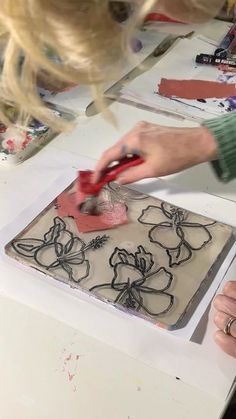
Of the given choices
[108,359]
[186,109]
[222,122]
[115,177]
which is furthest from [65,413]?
A: [186,109]

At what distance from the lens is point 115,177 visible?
0.82 metres

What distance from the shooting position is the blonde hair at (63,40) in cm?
50

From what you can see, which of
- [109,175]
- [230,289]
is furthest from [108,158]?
[230,289]

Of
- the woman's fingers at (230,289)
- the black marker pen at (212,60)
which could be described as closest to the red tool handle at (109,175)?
the woman's fingers at (230,289)

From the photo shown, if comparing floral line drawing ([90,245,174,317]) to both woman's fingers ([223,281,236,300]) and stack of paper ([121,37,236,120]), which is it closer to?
woman's fingers ([223,281,236,300])

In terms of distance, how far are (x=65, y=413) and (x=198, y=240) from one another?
298 mm

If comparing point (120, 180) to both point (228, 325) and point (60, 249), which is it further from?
point (228, 325)

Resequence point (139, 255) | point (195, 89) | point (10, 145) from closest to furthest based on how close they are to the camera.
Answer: point (139, 255) < point (10, 145) < point (195, 89)

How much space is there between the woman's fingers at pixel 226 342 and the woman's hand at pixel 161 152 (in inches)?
10.4

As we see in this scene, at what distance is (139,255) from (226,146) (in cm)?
21

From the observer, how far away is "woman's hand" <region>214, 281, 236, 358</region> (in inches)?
26.0

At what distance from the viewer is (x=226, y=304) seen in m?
0.69

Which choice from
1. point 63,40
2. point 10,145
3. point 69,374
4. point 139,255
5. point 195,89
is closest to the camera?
point 63,40

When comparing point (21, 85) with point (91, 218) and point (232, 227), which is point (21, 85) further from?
point (232, 227)
